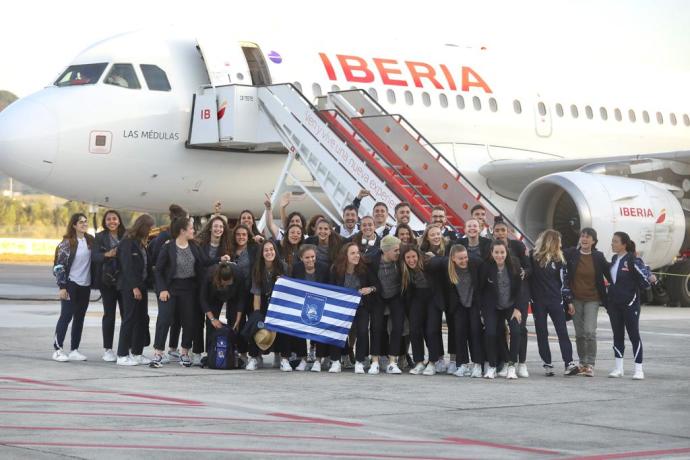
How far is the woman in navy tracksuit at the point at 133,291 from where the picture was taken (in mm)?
11906

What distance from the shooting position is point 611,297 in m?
11.7

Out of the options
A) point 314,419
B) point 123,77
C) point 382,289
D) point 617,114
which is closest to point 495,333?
point 382,289

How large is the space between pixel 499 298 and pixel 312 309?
1721 millimetres

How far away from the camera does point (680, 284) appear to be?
2192 centimetres

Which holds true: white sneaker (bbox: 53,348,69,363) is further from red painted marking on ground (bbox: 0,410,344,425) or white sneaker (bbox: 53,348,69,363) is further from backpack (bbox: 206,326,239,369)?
red painted marking on ground (bbox: 0,410,344,425)

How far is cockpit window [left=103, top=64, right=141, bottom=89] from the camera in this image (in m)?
19.4

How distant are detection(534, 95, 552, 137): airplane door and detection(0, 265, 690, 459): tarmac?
11.2 m

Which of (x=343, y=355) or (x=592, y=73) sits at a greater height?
(x=592, y=73)

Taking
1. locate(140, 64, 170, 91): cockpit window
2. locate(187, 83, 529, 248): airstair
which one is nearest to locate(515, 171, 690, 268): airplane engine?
locate(187, 83, 529, 248): airstair

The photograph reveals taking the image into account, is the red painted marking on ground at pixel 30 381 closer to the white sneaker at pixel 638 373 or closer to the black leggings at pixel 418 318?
the black leggings at pixel 418 318

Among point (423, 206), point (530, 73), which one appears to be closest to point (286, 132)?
point (423, 206)

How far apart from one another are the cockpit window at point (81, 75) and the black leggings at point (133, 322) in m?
8.14

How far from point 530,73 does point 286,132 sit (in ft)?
21.9

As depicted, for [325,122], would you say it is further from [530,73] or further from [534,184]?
[530,73]
